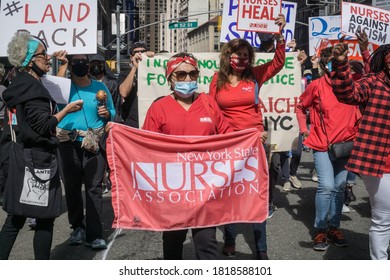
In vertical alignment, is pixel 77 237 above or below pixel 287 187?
above

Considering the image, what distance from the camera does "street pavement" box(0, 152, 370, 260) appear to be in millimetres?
5000

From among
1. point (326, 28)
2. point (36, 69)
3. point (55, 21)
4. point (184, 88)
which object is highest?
point (326, 28)

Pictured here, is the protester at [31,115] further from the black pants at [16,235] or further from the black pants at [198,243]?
the black pants at [198,243]

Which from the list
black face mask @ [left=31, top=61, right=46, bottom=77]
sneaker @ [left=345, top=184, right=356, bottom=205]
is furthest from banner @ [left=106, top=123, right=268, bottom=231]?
sneaker @ [left=345, top=184, right=356, bottom=205]

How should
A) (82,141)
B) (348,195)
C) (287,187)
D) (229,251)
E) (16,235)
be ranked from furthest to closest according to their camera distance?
(287,187), (348,195), (82,141), (229,251), (16,235)

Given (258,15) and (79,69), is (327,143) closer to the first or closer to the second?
(258,15)

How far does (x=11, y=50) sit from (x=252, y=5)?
320 cm

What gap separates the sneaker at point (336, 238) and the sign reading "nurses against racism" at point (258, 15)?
2336 mm

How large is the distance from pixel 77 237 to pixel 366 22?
4.30 meters

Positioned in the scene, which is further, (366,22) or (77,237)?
(366,22)

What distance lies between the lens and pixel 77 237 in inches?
213

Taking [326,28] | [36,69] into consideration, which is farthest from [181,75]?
[326,28]

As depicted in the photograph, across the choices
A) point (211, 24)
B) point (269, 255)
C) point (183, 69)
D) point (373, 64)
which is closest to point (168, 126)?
point (183, 69)

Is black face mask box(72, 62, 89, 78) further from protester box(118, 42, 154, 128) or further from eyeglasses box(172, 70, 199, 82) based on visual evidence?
eyeglasses box(172, 70, 199, 82)
